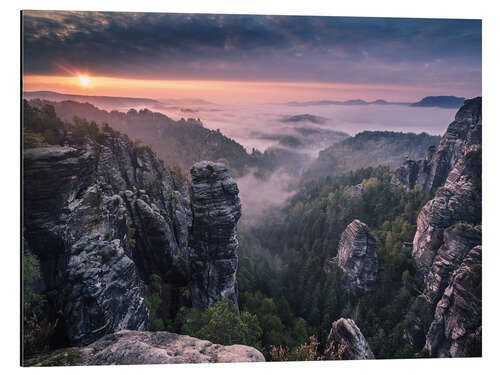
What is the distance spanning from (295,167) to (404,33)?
227 inches

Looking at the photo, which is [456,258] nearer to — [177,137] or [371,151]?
[371,151]

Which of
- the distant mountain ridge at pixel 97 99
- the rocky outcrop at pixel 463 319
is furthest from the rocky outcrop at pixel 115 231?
the rocky outcrop at pixel 463 319

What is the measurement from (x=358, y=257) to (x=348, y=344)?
4970 mm

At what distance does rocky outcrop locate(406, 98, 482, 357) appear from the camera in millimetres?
6965

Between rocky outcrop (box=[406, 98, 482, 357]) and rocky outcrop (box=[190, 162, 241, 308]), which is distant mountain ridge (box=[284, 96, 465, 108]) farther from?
rocky outcrop (box=[190, 162, 241, 308])

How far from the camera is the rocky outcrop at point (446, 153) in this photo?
7148 mm

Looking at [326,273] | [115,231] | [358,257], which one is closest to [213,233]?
[115,231]

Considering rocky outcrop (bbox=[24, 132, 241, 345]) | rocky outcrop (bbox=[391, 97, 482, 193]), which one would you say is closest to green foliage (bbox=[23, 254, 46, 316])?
rocky outcrop (bbox=[24, 132, 241, 345])

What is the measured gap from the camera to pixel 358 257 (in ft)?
36.4

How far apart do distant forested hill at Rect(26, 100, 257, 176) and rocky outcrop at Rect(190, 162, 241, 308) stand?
1.75 ft

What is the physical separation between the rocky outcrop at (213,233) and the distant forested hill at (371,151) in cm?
426

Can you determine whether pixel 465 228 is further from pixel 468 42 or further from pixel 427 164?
pixel 427 164

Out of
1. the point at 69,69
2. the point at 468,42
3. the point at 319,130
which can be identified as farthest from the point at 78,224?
the point at 468,42

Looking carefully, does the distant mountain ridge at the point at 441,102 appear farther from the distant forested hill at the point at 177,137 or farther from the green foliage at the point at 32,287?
the green foliage at the point at 32,287
